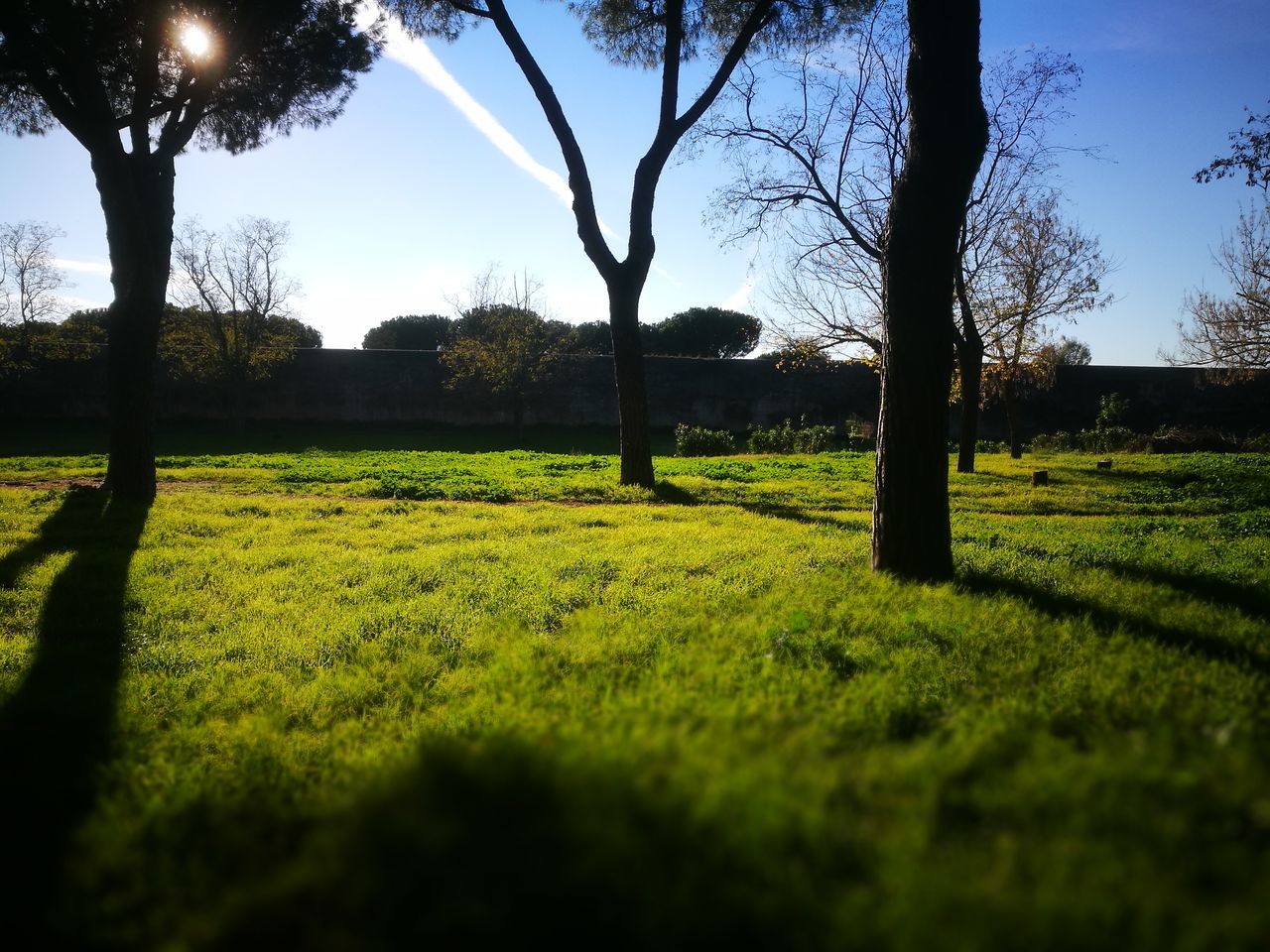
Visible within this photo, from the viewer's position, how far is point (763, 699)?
2.97 m

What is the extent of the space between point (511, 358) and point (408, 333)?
29232mm

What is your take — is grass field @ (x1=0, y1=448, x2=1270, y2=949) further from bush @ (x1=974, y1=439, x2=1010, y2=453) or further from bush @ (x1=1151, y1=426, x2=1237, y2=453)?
bush @ (x1=1151, y1=426, x2=1237, y2=453)

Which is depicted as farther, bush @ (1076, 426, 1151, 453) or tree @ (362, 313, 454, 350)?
tree @ (362, 313, 454, 350)

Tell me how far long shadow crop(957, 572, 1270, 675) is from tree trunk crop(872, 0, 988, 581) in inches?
17.5

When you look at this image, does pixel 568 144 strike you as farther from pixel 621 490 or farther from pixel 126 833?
pixel 126 833

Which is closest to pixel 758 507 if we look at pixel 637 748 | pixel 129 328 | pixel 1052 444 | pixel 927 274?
pixel 927 274

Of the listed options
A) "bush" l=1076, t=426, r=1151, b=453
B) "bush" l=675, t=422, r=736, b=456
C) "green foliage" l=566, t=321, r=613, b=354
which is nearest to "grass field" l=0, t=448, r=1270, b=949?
"bush" l=675, t=422, r=736, b=456

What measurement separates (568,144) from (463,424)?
24051 millimetres

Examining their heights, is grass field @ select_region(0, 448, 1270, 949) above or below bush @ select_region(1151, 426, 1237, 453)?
below

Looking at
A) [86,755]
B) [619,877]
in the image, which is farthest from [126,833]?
[619,877]

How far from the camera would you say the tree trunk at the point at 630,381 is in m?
11.4

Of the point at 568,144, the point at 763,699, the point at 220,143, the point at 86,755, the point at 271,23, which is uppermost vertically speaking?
the point at 271,23

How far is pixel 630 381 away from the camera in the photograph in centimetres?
1158

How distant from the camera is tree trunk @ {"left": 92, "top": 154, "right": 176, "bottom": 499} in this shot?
30.7ft
